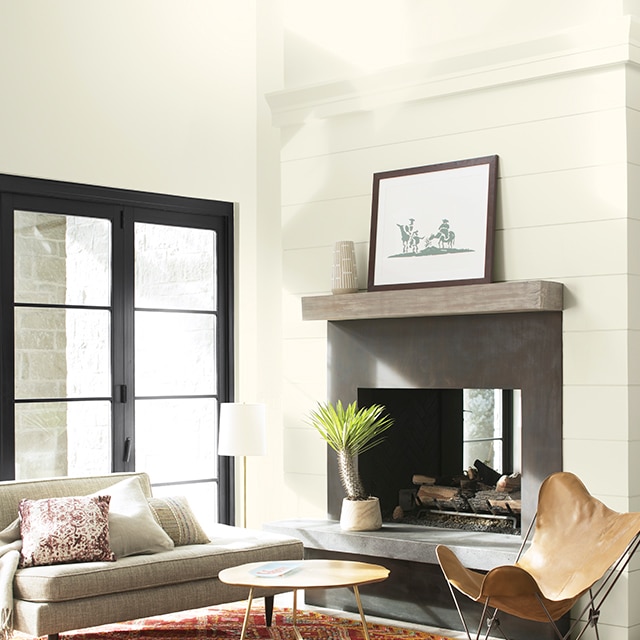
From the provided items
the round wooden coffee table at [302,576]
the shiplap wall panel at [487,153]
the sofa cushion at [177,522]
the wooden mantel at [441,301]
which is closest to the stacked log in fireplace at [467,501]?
the wooden mantel at [441,301]

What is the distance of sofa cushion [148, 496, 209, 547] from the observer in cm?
527

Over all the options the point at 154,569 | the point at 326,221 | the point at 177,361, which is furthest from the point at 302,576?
the point at 177,361

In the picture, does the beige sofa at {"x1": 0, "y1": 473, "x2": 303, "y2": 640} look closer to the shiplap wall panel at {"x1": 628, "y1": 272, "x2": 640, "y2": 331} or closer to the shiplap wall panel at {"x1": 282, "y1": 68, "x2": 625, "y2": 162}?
the shiplap wall panel at {"x1": 628, "y1": 272, "x2": 640, "y2": 331}

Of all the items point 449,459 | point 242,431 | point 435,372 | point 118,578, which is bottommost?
point 118,578

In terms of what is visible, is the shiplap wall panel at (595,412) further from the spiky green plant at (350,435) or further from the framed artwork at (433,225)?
the spiky green plant at (350,435)

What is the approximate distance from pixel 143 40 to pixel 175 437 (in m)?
2.52

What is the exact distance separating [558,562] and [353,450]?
138 centimetres

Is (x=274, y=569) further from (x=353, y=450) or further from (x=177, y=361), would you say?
(x=177, y=361)

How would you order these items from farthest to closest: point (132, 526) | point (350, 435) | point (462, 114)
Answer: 1. point (350, 435)
2. point (462, 114)
3. point (132, 526)

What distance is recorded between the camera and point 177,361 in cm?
685

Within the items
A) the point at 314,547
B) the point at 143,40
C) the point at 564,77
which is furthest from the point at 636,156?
the point at 143,40

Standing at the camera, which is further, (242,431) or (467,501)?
(242,431)

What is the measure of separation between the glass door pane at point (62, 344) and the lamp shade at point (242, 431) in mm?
868

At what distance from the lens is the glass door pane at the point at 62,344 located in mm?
6051
